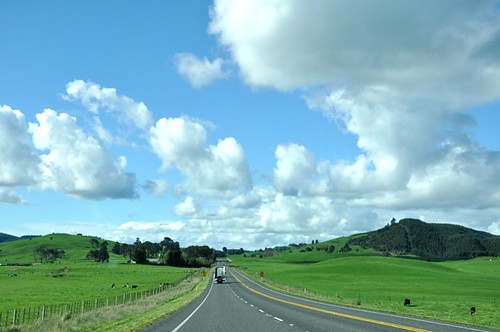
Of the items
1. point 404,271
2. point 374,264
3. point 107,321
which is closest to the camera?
point 107,321

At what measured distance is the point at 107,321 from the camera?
27.8m

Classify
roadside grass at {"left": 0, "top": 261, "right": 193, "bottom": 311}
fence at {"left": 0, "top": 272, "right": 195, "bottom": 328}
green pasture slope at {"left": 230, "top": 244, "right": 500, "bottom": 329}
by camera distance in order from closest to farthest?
fence at {"left": 0, "top": 272, "right": 195, "bottom": 328} → green pasture slope at {"left": 230, "top": 244, "right": 500, "bottom": 329} → roadside grass at {"left": 0, "top": 261, "right": 193, "bottom": 311}

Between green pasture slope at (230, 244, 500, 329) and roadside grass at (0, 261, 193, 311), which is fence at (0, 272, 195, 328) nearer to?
roadside grass at (0, 261, 193, 311)

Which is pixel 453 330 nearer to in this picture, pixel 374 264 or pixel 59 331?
pixel 59 331

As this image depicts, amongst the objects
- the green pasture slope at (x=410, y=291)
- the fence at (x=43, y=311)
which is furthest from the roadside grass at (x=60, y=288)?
the green pasture slope at (x=410, y=291)

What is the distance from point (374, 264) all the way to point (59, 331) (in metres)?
164

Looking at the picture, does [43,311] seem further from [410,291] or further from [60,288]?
Result: [60,288]

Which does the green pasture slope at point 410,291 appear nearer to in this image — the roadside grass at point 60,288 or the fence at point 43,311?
the fence at point 43,311

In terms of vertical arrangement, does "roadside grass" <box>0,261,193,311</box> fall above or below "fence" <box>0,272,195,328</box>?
above

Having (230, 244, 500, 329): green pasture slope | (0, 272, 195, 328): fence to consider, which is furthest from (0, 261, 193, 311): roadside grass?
(230, 244, 500, 329): green pasture slope

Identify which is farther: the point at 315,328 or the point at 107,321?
the point at 107,321

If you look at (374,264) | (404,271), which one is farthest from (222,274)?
(374,264)

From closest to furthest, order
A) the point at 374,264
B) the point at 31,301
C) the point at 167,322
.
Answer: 1. the point at 167,322
2. the point at 31,301
3. the point at 374,264

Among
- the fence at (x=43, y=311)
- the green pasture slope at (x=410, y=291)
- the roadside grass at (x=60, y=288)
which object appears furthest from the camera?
the roadside grass at (x=60, y=288)
